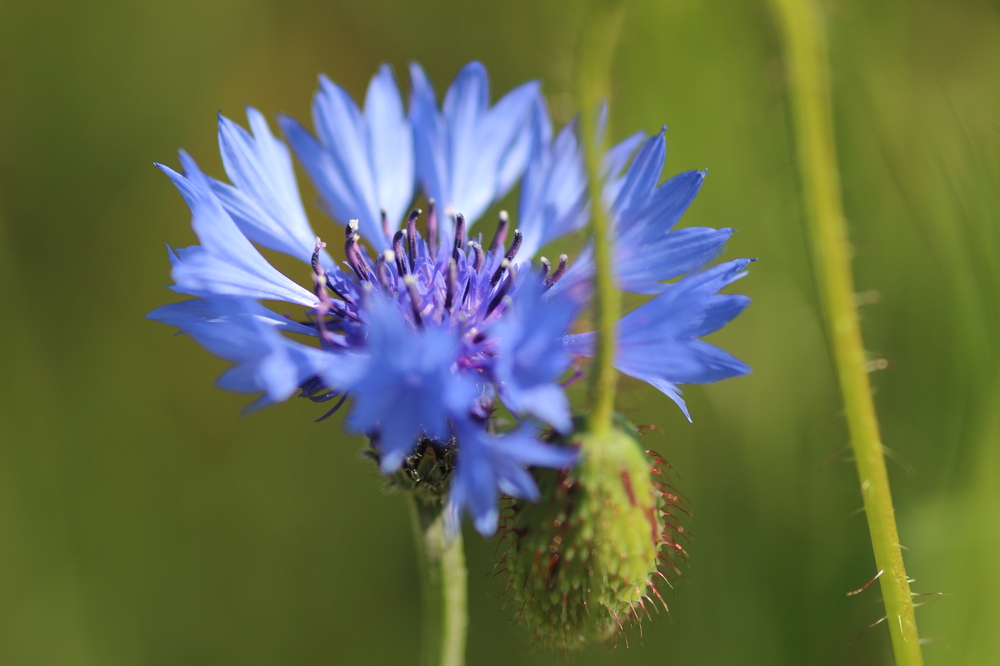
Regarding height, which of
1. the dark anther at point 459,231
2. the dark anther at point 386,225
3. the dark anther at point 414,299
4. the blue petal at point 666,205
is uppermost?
the dark anther at point 386,225

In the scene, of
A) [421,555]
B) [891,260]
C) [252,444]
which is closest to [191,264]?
[421,555]

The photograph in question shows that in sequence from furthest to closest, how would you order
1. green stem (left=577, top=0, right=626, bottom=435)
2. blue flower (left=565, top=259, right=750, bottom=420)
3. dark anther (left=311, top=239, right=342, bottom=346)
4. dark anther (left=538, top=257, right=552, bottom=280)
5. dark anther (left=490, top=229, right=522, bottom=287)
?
dark anther (left=538, top=257, right=552, bottom=280)
dark anther (left=490, top=229, right=522, bottom=287)
dark anther (left=311, top=239, right=342, bottom=346)
blue flower (left=565, top=259, right=750, bottom=420)
green stem (left=577, top=0, right=626, bottom=435)

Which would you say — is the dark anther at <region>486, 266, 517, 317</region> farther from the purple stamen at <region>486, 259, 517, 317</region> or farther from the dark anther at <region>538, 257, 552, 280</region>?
the dark anther at <region>538, 257, 552, 280</region>

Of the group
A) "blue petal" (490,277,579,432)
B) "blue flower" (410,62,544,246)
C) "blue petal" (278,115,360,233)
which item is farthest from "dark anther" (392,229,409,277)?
"blue petal" (490,277,579,432)

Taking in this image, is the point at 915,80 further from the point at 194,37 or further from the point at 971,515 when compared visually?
the point at 194,37

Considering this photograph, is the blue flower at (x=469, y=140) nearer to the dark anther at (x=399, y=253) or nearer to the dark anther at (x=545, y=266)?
the dark anther at (x=399, y=253)

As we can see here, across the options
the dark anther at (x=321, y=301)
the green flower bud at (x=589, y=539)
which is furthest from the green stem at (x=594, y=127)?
the dark anther at (x=321, y=301)
